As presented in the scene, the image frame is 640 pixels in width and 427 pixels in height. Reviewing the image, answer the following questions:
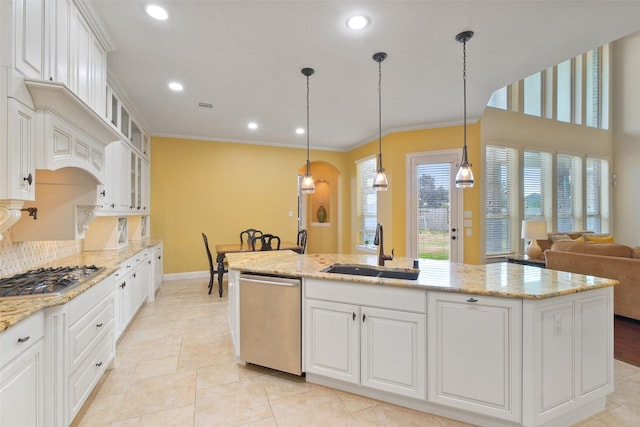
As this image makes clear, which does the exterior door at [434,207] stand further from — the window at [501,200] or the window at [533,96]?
the window at [533,96]

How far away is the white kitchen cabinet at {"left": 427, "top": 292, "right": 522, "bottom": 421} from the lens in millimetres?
1628

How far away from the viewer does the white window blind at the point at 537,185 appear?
5547 millimetres

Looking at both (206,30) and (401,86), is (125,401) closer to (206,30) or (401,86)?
(206,30)

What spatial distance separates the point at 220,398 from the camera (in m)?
2.05

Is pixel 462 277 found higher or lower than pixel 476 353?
higher

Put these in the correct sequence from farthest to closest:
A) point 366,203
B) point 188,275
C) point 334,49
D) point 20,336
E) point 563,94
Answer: point 366,203 < point 563,94 < point 188,275 < point 334,49 < point 20,336

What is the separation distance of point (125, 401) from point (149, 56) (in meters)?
2.99

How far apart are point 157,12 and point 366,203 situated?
16.1ft

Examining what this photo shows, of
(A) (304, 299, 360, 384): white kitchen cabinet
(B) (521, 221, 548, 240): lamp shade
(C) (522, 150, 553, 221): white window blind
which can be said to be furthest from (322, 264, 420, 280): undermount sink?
(C) (522, 150, 553, 221): white window blind

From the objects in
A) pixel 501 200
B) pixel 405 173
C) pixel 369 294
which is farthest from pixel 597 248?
pixel 369 294

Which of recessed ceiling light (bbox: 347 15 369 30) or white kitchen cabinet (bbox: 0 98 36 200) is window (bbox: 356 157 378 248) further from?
white kitchen cabinet (bbox: 0 98 36 200)

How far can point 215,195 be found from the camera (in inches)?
227

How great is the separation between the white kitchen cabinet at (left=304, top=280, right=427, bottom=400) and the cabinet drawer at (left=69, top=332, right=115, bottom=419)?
143 centimetres

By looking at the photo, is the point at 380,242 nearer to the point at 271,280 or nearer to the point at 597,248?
the point at 271,280
